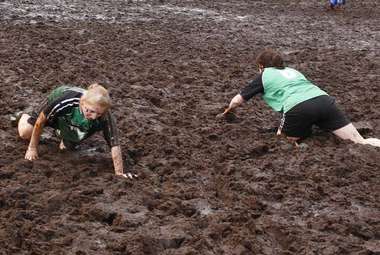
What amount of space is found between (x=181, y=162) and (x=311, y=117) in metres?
1.58

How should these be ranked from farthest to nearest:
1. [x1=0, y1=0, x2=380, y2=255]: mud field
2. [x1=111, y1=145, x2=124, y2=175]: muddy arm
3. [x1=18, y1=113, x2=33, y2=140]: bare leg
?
[x1=18, y1=113, x2=33, y2=140]: bare leg, [x1=111, y1=145, x2=124, y2=175]: muddy arm, [x1=0, y1=0, x2=380, y2=255]: mud field

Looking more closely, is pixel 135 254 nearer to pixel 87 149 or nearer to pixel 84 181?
pixel 84 181

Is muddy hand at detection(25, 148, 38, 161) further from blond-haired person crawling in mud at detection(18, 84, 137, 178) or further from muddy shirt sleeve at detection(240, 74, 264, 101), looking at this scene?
muddy shirt sleeve at detection(240, 74, 264, 101)

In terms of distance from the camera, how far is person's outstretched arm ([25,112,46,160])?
511cm

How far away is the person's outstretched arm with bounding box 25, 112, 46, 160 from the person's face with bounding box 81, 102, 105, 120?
57cm

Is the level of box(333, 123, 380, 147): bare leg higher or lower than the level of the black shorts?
lower

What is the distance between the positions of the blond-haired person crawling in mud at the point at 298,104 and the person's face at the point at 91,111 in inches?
89.4

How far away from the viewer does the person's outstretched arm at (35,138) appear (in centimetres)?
511

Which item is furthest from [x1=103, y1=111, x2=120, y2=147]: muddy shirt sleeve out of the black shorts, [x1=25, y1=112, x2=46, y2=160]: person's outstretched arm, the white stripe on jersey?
the black shorts

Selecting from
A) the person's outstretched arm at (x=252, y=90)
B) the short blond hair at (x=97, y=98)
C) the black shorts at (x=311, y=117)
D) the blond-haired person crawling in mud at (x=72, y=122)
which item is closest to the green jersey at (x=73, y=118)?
the blond-haired person crawling in mud at (x=72, y=122)

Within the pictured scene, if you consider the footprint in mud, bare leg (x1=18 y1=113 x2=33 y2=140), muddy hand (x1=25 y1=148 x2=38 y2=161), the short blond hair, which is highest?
the short blond hair

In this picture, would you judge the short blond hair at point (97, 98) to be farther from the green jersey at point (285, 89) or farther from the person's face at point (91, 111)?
the green jersey at point (285, 89)

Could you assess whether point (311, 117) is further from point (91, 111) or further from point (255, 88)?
point (91, 111)

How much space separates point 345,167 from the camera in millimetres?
5414
